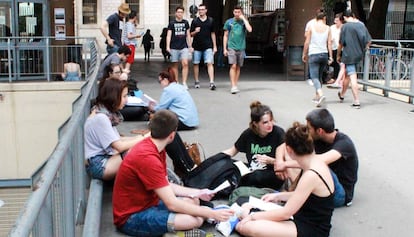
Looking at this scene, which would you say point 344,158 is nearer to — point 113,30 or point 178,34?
point 178,34

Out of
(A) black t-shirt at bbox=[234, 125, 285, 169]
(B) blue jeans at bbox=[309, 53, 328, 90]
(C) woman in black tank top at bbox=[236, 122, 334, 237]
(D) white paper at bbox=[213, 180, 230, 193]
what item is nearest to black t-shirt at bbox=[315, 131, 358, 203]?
(A) black t-shirt at bbox=[234, 125, 285, 169]

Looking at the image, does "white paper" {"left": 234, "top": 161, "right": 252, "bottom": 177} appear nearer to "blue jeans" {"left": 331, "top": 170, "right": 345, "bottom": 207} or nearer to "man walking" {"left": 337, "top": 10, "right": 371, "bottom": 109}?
"blue jeans" {"left": 331, "top": 170, "right": 345, "bottom": 207}

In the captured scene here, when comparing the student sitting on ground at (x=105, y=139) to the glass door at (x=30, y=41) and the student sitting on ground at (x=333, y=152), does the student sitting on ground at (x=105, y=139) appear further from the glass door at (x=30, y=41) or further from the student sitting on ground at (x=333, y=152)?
the glass door at (x=30, y=41)

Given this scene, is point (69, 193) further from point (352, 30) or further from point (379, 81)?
point (379, 81)

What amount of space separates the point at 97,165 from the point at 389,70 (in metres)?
9.37

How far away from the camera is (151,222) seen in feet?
16.8

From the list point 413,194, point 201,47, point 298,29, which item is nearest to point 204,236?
point 413,194

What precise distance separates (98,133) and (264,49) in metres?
22.1

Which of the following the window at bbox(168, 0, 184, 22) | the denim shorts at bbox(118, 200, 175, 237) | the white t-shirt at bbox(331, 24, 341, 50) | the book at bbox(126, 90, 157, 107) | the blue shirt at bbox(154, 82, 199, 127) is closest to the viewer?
the denim shorts at bbox(118, 200, 175, 237)

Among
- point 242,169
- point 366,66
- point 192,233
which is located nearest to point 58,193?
point 192,233

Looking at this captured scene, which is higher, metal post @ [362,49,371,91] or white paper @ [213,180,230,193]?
metal post @ [362,49,371,91]

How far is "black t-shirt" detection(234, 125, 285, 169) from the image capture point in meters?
6.43

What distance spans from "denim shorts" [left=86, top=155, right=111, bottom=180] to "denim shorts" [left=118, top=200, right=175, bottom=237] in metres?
1.00

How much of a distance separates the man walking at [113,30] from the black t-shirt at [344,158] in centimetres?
774
